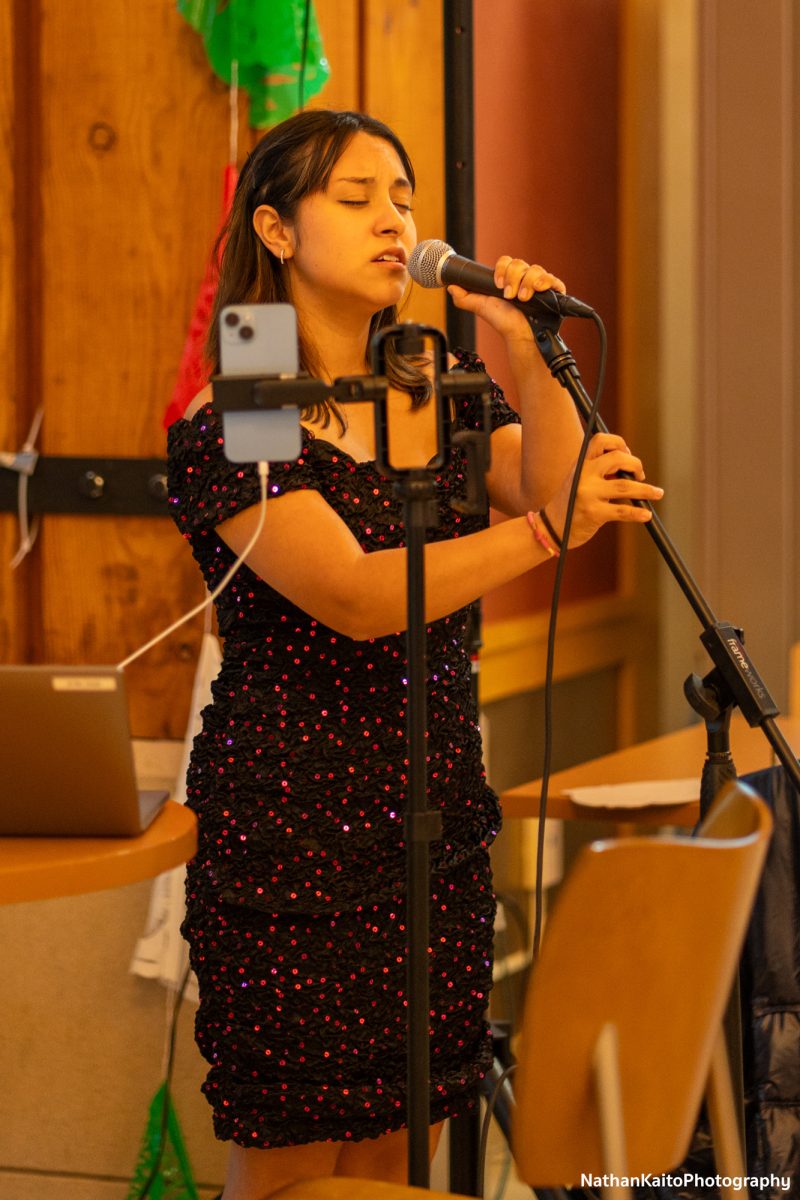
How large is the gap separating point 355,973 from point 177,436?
615 millimetres

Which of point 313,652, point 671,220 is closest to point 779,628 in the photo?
point 671,220

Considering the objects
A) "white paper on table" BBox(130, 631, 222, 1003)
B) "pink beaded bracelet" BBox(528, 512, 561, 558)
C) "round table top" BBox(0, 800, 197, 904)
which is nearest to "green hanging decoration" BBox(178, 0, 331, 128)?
"white paper on table" BBox(130, 631, 222, 1003)

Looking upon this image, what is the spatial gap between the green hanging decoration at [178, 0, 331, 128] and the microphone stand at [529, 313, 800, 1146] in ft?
3.66

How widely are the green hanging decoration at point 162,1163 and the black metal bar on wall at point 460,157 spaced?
132 centimetres

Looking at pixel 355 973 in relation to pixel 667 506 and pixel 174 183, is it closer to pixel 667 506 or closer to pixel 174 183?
pixel 174 183

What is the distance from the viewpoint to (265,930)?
1666 millimetres

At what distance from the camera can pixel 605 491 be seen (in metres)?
1.40

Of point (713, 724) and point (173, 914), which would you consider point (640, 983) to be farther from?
point (173, 914)

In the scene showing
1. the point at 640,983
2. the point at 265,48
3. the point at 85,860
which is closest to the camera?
the point at 640,983

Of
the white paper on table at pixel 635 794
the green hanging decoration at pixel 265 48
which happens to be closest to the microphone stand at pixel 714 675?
the white paper on table at pixel 635 794

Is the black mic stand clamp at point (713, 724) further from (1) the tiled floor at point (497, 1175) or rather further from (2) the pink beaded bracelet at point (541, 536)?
(1) the tiled floor at point (497, 1175)

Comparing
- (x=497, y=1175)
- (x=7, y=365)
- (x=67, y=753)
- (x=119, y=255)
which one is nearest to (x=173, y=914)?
(x=497, y=1175)

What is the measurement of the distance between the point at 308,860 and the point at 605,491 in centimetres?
54

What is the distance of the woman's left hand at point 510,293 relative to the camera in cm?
148
